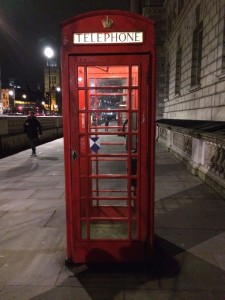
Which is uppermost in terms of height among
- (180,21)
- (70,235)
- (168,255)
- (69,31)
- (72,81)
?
(180,21)

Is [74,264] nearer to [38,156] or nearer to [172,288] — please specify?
[172,288]

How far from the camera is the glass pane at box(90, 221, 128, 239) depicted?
403cm

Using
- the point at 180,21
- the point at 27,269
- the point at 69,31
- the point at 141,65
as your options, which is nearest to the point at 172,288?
the point at 27,269

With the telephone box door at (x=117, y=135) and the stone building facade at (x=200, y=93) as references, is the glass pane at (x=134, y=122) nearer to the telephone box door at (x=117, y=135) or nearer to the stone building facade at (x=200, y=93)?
the telephone box door at (x=117, y=135)

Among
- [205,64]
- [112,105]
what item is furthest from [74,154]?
[205,64]

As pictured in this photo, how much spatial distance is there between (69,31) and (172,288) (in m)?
2.95

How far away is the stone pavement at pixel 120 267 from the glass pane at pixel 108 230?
0.46 meters

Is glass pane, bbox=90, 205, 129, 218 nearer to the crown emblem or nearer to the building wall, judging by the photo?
the crown emblem

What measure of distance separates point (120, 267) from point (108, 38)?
2655 millimetres

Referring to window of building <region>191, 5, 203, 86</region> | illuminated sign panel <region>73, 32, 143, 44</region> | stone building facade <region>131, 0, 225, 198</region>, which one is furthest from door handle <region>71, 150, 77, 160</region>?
window of building <region>191, 5, 203, 86</region>

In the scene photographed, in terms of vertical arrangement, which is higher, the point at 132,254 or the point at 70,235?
the point at 70,235

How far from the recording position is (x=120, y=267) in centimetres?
351

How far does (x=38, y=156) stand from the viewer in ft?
41.8

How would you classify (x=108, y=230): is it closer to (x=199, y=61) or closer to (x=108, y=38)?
(x=108, y=38)
